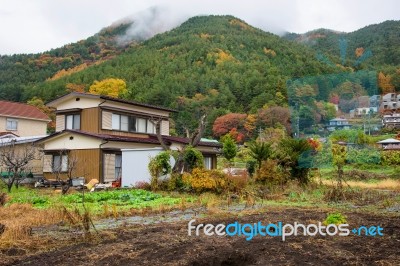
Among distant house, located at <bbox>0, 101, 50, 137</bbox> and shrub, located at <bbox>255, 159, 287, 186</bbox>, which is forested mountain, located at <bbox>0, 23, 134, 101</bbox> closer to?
distant house, located at <bbox>0, 101, 50, 137</bbox>

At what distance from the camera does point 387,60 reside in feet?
81.0

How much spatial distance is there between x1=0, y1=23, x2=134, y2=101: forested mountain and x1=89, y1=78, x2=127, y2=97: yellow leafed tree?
1244cm

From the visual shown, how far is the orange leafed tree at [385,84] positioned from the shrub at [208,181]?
9367 mm

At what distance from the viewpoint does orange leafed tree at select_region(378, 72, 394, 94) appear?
18922 millimetres

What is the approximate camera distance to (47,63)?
269 feet

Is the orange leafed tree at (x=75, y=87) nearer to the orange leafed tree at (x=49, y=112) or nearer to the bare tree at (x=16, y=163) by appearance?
the orange leafed tree at (x=49, y=112)

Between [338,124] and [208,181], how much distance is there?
7672mm

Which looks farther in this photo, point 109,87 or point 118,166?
point 109,87

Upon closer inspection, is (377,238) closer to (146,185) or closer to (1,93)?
(146,185)

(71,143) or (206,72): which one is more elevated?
(206,72)

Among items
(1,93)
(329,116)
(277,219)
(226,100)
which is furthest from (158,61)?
(277,219)

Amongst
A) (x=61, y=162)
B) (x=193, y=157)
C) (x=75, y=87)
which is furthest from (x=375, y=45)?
(x=75, y=87)

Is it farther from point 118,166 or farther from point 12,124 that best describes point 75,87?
point 118,166

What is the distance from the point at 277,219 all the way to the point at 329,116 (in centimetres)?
1237
